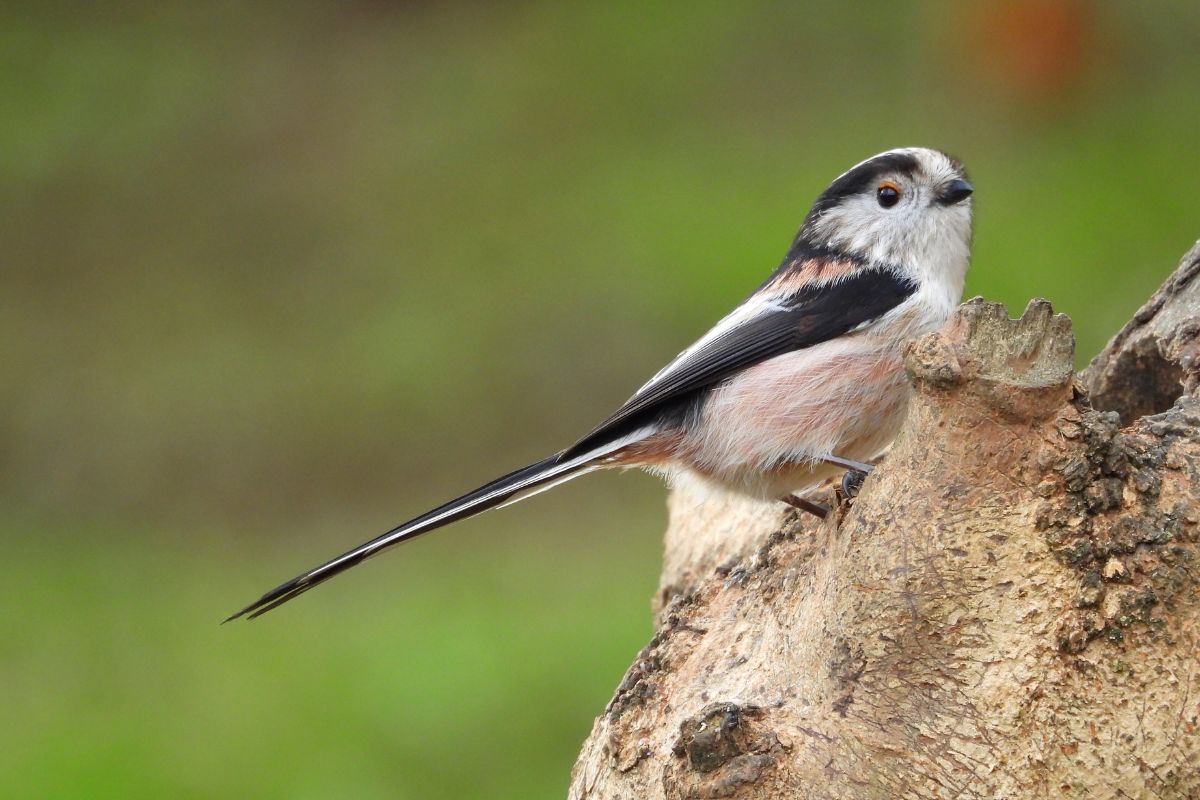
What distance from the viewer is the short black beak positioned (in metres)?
4.16

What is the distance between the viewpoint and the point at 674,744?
2.93 m

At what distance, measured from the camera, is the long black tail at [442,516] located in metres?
3.55

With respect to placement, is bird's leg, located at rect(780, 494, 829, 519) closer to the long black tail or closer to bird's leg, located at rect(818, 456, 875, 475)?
bird's leg, located at rect(818, 456, 875, 475)

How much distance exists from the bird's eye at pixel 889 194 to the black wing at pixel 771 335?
29 cm

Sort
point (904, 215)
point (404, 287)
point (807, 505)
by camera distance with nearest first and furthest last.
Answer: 1. point (807, 505)
2. point (904, 215)
3. point (404, 287)

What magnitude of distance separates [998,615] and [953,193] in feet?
6.10

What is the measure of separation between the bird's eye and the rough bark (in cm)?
151

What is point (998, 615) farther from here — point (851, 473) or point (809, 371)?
point (809, 371)

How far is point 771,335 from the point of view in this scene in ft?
12.8

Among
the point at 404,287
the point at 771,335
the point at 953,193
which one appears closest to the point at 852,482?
the point at 771,335

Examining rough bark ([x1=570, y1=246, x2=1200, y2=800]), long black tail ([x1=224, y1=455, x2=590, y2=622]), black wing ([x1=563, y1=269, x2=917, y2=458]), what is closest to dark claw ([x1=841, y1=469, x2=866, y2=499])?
black wing ([x1=563, y1=269, x2=917, y2=458])

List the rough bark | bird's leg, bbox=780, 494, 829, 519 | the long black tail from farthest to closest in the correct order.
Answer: bird's leg, bbox=780, 494, 829, 519 < the long black tail < the rough bark

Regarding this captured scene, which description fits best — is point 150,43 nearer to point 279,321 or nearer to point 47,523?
point 279,321

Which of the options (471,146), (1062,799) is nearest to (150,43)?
(471,146)
